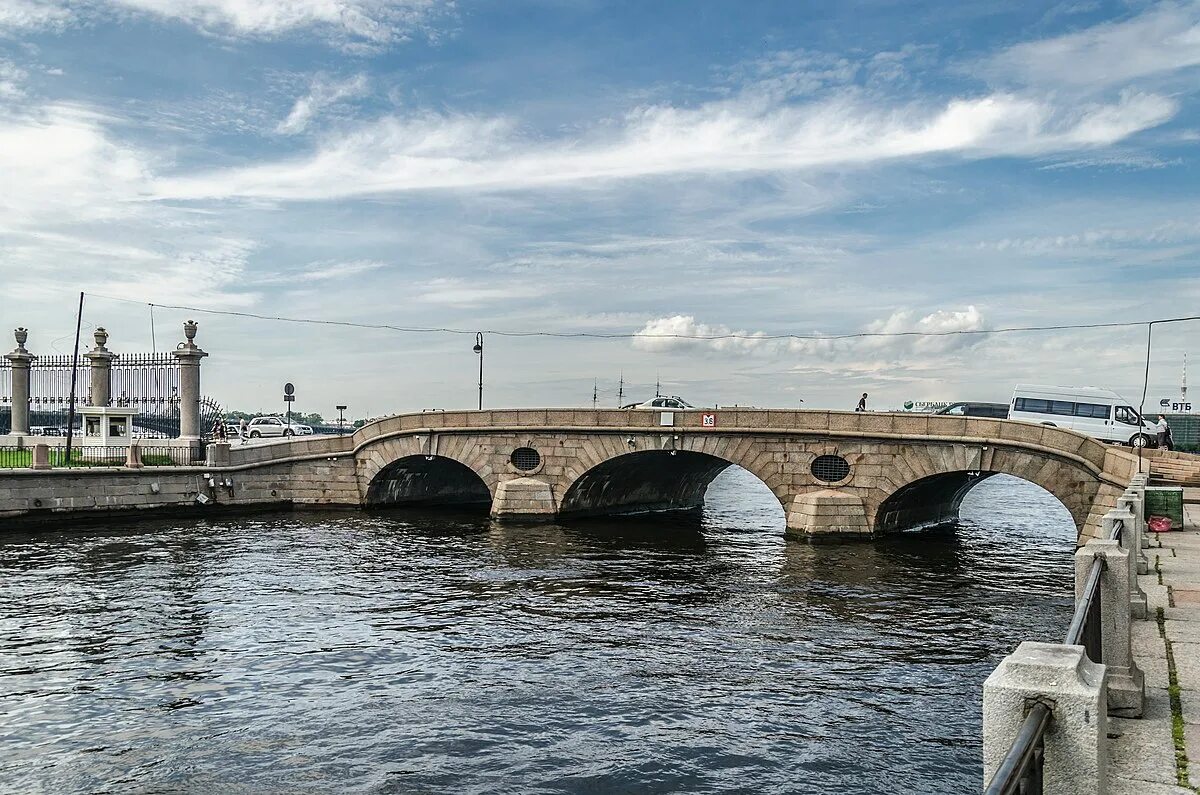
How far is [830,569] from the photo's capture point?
29.5 m

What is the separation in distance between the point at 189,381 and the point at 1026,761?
139ft

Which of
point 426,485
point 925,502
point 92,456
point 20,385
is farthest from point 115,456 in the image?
point 925,502

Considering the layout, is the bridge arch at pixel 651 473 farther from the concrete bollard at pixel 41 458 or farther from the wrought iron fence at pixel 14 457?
the wrought iron fence at pixel 14 457

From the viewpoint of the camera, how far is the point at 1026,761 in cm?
471

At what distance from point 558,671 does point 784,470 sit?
67.7 feet

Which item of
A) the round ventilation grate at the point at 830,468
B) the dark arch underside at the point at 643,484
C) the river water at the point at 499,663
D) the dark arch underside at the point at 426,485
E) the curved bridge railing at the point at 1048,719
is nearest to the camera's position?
the curved bridge railing at the point at 1048,719

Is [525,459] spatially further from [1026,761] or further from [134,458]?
[1026,761]

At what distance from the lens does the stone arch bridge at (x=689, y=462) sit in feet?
107

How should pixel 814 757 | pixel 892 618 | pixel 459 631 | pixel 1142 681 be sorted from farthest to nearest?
pixel 892 618, pixel 459 631, pixel 814 757, pixel 1142 681

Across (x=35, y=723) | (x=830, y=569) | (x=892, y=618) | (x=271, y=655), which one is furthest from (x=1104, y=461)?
(x=35, y=723)

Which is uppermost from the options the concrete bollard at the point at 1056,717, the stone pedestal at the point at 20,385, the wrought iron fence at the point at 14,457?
the stone pedestal at the point at 20,385

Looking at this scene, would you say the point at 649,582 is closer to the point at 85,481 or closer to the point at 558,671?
the point at 558,671

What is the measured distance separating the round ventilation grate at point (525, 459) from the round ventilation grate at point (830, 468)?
1135 centimetres

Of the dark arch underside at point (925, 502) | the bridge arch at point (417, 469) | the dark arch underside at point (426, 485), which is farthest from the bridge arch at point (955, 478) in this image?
the dark arch underside at point (426, 485)
